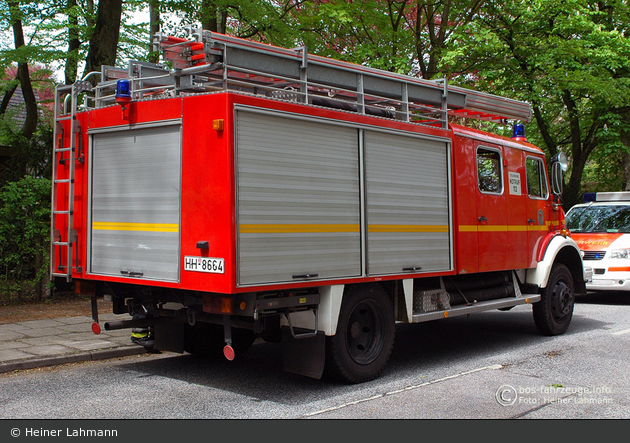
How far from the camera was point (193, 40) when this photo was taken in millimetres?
5977

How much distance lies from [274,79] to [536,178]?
4941 millimetres

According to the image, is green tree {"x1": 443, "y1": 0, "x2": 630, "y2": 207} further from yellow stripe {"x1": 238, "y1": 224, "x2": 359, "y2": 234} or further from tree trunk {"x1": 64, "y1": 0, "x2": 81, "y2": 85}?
yellow stripe {"x1": 238, "y1": 224, "x2": 359, "y2": 234}

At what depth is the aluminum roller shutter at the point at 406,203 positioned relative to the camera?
22.8ft

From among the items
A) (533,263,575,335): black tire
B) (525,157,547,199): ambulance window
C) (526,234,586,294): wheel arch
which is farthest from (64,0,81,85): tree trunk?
(533,263,575,335): black tire

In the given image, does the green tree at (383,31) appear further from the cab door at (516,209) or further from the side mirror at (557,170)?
→ the cab door at (516,209)

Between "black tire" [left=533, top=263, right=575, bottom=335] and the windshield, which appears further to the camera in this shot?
the windshield

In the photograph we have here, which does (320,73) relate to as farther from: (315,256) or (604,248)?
(604,248)

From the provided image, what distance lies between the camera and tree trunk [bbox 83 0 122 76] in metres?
11.7

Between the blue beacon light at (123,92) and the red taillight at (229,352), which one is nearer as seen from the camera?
the red taillight at (229,352)

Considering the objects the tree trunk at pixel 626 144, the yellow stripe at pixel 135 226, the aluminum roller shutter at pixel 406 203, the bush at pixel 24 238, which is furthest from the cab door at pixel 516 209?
the tree trunk at pixel 626 144

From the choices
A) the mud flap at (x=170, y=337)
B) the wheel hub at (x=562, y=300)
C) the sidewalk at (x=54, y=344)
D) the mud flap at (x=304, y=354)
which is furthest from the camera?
the wheel hub at (x=562, y=300)

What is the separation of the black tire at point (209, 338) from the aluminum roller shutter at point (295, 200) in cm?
193
